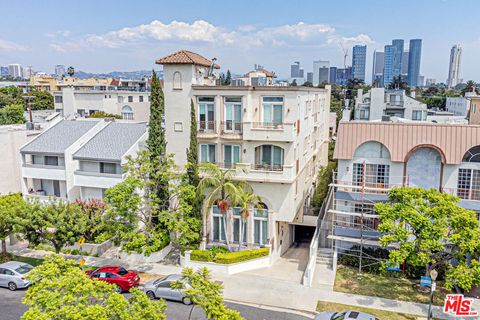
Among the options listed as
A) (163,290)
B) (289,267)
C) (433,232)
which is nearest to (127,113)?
(289,267)

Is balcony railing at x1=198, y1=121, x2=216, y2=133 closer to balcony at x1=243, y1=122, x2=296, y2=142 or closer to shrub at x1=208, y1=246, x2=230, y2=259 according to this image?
balcony at x1=243, y1=122, x2=296, y2=142

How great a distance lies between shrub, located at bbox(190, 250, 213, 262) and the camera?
2892 centimetres

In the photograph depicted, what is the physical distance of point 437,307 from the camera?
2367cm

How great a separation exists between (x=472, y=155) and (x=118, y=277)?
24621 mm

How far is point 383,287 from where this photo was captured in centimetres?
2603

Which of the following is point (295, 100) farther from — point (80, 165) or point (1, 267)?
point (1, 267)

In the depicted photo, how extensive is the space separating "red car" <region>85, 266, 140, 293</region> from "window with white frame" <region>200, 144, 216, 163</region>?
10196 millimetres

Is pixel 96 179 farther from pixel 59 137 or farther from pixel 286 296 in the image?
pixel 286 296

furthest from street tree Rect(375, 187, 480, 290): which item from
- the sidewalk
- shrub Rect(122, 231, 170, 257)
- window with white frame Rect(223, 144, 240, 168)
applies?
shrub Rect(122, 231, 170, 257)

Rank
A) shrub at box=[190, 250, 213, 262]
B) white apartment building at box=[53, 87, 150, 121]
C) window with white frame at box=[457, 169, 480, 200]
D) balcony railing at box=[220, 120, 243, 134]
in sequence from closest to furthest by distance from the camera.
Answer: window with white frame at box=[457, 169, 480, 200] → shrub at box=[190, 250, 213, 262] → balcony railing at box=[220, 120, 243, 134] → white apartment building at box=[53, 87, 150, 121]

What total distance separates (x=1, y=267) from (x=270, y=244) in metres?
18.3

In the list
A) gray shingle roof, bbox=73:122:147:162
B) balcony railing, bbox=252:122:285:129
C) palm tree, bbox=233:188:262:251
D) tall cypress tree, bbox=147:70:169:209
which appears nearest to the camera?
palm tree, bbox=233:188:262:251

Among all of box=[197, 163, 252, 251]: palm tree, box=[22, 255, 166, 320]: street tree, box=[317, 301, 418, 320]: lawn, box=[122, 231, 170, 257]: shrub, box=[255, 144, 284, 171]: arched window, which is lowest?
box=[317, 301, 418, 320]: lawn

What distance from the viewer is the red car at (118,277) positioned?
83.5 ft
